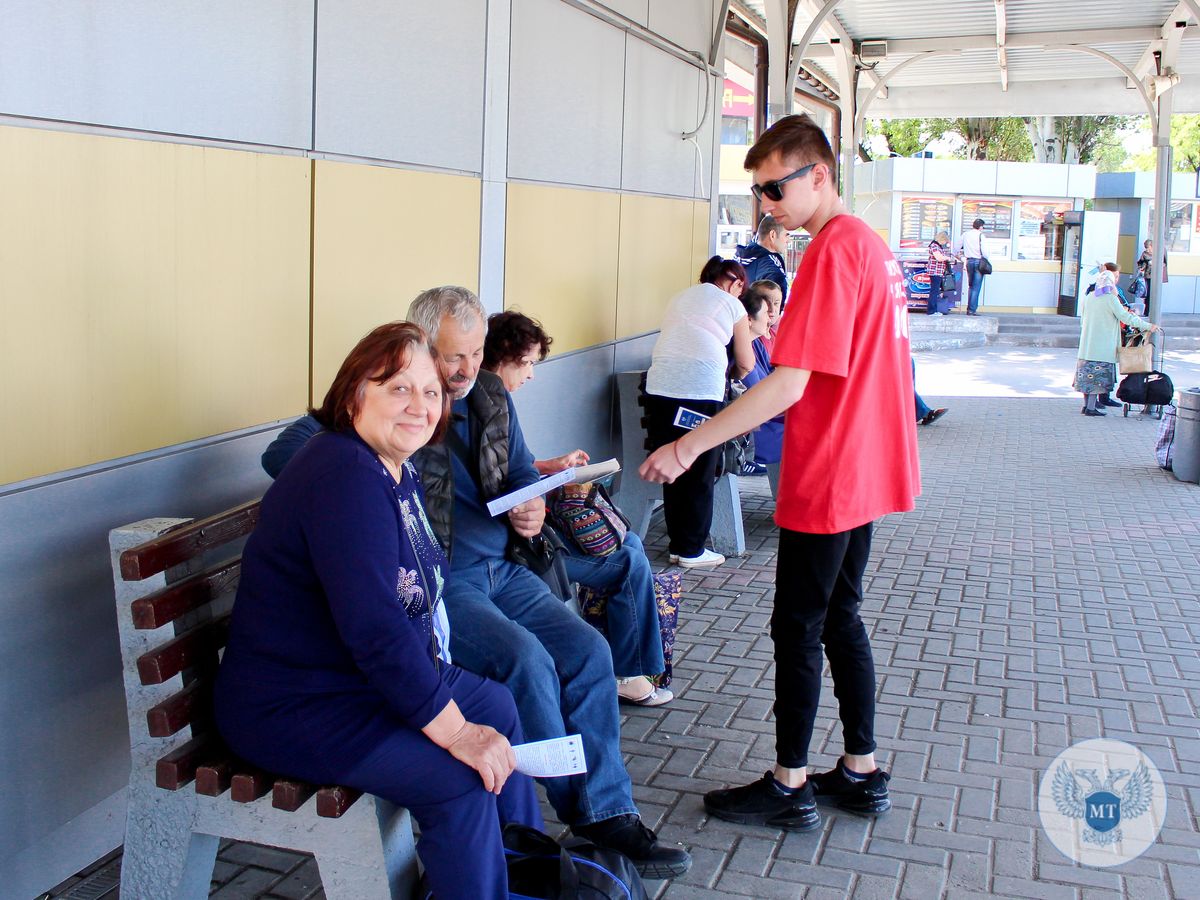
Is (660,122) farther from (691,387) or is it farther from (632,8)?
(691,387)

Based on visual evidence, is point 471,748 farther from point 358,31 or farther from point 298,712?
point 358,31

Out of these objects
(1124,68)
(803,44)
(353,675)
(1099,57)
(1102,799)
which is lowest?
(1102,799)

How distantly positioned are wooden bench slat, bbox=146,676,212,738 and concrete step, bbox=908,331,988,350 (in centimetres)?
2031

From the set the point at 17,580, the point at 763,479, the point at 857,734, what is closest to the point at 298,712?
the point at 17,580

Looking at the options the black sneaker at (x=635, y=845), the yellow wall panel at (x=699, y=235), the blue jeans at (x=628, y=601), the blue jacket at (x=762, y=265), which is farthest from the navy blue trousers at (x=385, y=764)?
the yellow wall panel at (x=699, y=235)

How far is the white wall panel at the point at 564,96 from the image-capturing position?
5.40 meters

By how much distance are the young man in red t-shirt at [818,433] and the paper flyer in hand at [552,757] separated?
0.96m

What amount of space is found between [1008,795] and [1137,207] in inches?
1178

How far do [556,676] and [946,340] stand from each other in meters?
20.5

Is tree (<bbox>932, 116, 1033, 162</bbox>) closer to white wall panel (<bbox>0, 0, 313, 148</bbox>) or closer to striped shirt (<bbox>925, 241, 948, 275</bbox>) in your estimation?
striped shirt (<bbox>925, 241, 948, 275</bbox>)

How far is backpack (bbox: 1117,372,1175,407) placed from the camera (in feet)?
41.9

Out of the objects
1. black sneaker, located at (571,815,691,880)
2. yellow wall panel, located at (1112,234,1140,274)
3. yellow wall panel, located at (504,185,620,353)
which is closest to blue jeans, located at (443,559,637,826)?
black sneaker, located at (571,815,691,880)

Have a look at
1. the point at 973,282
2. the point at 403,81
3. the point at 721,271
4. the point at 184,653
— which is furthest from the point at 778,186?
the point at 973,282

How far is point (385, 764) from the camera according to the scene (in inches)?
97.6
